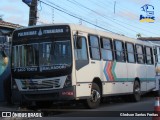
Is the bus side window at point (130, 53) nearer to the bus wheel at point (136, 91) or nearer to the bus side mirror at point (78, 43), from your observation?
the bus wheel at point (136, 91)

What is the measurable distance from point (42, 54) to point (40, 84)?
109cm

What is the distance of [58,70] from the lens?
16.3m

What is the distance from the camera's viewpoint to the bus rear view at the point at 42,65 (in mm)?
16312

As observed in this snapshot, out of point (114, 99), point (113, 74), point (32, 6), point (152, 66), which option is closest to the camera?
point (113, 74)

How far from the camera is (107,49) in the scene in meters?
19.6

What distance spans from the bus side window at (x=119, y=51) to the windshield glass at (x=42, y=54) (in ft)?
14.7

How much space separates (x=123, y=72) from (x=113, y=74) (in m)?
1.29

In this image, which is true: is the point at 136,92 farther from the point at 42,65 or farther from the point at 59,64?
the point at 42,65

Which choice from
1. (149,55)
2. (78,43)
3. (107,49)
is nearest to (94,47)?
(107,49)

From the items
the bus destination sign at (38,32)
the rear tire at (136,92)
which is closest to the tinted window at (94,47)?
the bus destination sign at (38,32)

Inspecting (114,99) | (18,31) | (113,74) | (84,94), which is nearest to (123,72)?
(113,74)

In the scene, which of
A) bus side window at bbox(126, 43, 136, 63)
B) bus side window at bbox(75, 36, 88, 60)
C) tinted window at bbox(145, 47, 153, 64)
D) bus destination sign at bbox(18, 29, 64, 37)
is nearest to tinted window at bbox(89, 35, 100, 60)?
bus side window at bbox(75, 36, 88, 60)

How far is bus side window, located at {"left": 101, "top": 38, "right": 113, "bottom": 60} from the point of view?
754 inches

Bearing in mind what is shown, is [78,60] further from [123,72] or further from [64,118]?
[123,72]
